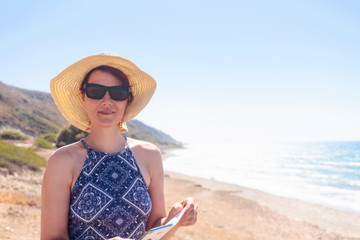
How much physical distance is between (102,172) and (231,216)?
867cm

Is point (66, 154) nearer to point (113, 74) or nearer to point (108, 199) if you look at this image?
point (108, 199)

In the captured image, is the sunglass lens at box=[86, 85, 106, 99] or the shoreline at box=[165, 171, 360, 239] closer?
the sunglass lens at box=[86, 85, 106, 99]

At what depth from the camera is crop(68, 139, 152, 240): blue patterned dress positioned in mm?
1712

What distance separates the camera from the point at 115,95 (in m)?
2.03

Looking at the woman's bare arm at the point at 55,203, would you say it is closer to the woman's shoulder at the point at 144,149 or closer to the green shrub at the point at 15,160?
the woman's shoulder at the point at 144,149

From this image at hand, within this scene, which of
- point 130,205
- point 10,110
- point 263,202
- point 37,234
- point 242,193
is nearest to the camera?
point 130,205

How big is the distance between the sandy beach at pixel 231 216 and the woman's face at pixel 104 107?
306cm

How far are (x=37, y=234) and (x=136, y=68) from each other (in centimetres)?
371

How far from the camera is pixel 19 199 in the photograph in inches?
227

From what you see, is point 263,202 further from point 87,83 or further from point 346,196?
point 87,83

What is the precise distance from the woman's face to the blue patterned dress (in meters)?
0.20

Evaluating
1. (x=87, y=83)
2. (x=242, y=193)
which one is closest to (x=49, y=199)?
(x=87, y=83)

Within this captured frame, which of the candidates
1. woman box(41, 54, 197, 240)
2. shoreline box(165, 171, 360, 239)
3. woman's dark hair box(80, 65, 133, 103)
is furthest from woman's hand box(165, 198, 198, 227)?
shoreline box(165, 171, 360, 239)

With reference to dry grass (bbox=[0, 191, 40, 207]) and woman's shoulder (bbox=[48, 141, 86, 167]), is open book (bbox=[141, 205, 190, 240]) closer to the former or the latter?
woman's shoulder (bbox=[48, 141, 86, 167])
